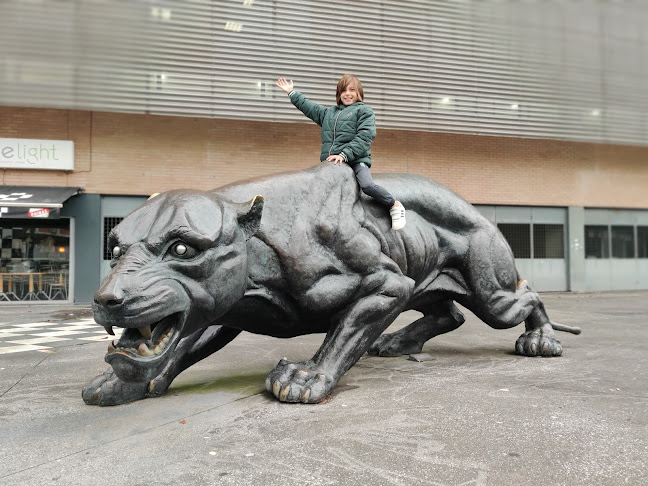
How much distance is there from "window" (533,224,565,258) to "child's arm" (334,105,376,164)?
527 inches

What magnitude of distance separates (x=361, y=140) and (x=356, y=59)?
954 cm

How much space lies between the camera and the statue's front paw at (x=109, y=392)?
2.72 m

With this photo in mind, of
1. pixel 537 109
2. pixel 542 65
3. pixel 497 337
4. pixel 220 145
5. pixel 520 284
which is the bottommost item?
pixel 497 337

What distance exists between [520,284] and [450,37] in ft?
33.2

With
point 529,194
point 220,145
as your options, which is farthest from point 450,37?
point 220,145

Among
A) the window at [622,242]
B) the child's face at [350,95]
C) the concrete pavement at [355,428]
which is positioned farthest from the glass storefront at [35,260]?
the window at [622,242]

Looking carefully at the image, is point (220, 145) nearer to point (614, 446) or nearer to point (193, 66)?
point (193, 66)

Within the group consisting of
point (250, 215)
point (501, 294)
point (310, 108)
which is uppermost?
point (310, 108)

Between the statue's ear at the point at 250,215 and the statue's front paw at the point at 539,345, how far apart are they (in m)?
2.60

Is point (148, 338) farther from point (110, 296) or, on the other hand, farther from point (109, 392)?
point (109, 392)

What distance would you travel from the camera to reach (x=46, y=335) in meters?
6.58

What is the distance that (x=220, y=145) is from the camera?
43.3 feet

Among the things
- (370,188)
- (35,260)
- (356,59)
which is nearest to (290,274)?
(370,188)

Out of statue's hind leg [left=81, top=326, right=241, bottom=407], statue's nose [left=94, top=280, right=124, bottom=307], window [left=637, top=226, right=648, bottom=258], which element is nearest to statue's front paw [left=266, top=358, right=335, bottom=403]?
statue's hind leg [left=81, top=326, right=241, bottom=407]
